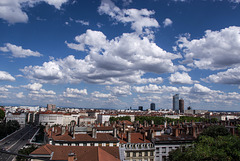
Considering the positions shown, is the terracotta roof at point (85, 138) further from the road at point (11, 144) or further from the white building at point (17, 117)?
the white building at point (17, 117)

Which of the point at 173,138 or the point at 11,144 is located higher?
the point at 173,138

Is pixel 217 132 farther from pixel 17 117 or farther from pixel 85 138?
pixel 17 117

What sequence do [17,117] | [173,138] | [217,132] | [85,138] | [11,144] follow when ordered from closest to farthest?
[85,138], [217,132], [173,138], [11,144], [17,117]

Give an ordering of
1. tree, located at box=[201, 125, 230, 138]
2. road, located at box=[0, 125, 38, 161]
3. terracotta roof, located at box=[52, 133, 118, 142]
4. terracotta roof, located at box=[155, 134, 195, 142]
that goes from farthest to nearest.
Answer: road, located at box=[0, 125, 38, 161], terracotta roof, located at box=[155, 134, 195, 142], tree, located at box=[201, 125, 230, 138], terracotta roof, located at box=[52, 133, 118, 142]

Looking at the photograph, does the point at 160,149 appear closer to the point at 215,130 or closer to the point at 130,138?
the point at 130,138

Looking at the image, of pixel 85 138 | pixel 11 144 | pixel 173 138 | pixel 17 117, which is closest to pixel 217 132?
pixel 173 138

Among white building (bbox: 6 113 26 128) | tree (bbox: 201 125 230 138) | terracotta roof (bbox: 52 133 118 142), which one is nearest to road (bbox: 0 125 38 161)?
terracotta roof (bbox: 52 133 118 142)

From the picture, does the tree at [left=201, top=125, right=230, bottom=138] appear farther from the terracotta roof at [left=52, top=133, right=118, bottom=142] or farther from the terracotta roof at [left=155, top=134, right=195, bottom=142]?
the terracotta roof at [left=52, top=133, right=118, bottom=142]

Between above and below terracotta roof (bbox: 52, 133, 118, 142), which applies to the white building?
below

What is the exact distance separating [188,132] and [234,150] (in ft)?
114

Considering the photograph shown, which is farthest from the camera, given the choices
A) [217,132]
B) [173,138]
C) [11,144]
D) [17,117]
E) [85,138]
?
[17,117]

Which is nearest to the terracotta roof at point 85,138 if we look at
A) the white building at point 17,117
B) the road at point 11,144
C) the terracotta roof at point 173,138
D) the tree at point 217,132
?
the terracotta roof at point 173,138

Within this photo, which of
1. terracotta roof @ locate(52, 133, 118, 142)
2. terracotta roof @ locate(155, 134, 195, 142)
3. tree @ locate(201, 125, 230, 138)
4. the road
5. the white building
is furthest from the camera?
the white building

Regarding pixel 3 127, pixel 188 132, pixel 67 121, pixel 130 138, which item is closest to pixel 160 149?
pixel 130 138
